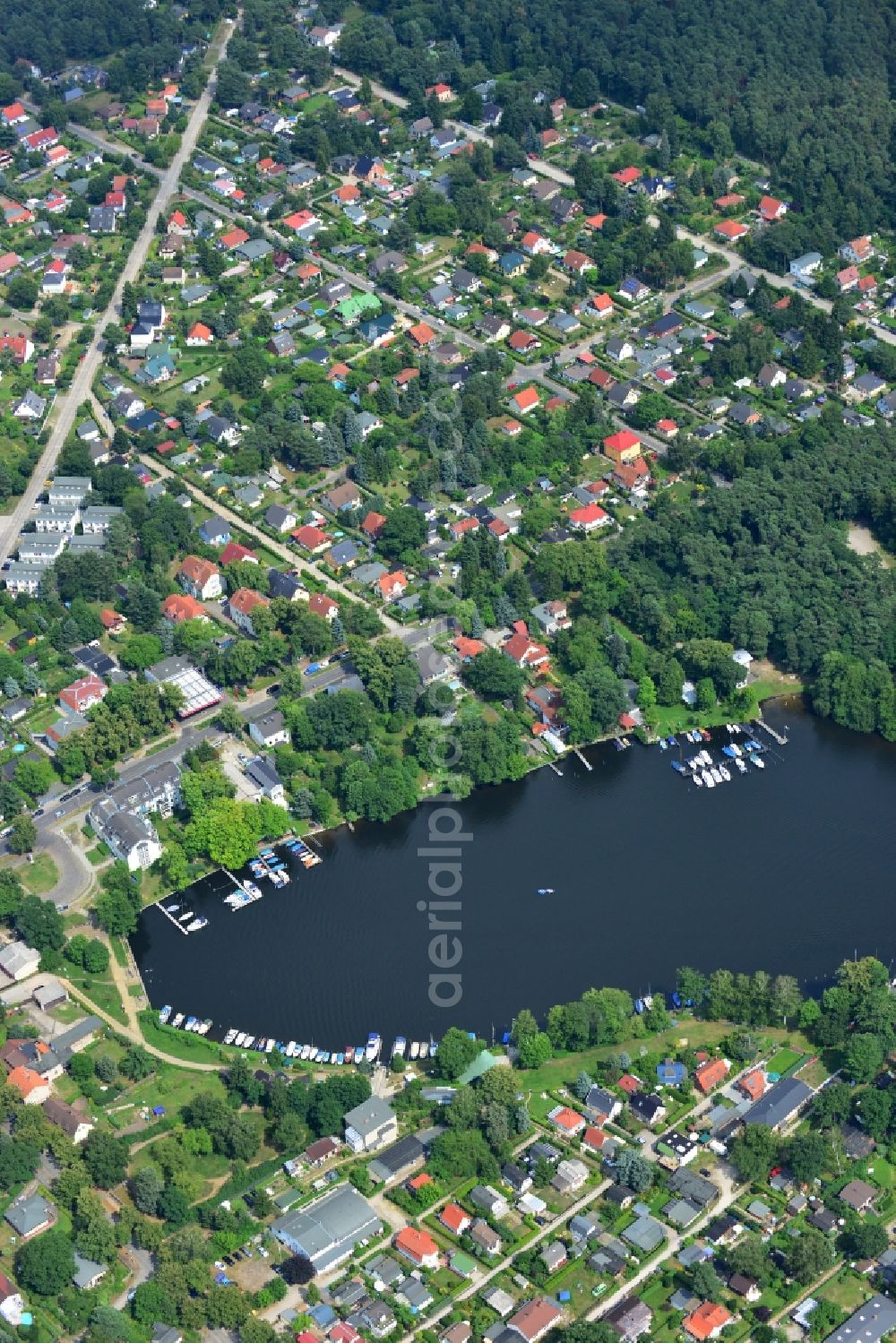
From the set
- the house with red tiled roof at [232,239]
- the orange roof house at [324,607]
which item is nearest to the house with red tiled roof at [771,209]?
the house with red tiled roof at [232,239]

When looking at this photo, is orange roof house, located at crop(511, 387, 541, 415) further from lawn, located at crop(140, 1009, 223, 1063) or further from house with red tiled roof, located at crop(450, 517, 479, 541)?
lawn, located at crop(140, 1009, 223, 1063)

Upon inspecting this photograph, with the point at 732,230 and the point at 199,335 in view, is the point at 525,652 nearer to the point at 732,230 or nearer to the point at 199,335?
the point at 199,335

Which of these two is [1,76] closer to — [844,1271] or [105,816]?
[105,816]

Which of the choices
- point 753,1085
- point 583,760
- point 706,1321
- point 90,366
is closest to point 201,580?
point 583,760

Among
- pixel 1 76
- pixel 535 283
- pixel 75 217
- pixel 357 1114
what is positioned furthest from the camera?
pixel 1 76

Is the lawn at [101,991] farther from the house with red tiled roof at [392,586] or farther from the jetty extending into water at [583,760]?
the house with red tiled roof at [392,586]

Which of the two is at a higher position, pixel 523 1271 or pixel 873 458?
pixel 873 458

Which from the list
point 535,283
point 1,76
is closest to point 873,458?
point 535,283
